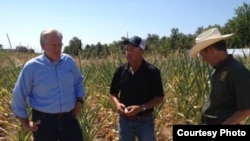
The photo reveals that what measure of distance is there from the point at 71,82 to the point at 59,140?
651 millimetres

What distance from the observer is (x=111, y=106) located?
705cm

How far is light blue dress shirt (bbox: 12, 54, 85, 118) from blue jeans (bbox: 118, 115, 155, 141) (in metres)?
0.62

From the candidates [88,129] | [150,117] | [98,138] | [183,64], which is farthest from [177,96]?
[150,117]

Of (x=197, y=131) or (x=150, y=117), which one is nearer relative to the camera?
(x=197, y=131)

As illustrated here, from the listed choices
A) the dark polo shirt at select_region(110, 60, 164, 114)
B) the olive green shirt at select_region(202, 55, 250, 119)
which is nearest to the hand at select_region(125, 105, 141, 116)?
the dark polo shirt at select_region(110, 60, 164, 114)

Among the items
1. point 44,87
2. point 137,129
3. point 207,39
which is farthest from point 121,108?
point 207,39

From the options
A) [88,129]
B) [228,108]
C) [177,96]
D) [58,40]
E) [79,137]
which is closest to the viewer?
[228,108]

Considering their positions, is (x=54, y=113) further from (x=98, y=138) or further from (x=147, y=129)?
(x=98, y=138)

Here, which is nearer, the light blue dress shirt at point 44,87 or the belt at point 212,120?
the belt at point 212,120

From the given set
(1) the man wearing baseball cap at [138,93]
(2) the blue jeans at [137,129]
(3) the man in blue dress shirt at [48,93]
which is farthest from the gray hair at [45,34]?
(2) the blue jeans at [137,129]

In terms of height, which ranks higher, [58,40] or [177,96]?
[58,40]

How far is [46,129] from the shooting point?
424 cm

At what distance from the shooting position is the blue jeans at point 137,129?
439 cm

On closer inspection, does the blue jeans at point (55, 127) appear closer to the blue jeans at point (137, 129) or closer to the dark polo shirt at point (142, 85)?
the blue jeans at point (137, 129)
